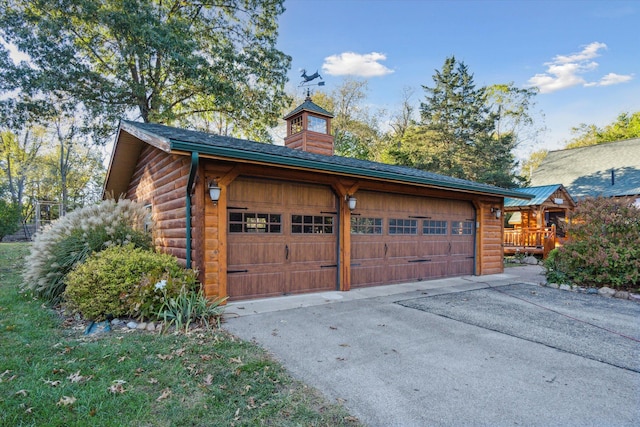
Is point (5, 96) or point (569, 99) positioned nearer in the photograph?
point (5, 96)

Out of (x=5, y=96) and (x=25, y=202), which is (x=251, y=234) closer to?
(x=5, y=96)

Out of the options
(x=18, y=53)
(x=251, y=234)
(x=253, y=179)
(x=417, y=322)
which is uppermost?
(x=18, y=53)

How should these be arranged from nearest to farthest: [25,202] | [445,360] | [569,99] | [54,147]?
[445,360]
[569,99]
[54,147]
[25,202]

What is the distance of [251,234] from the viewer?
567 cm

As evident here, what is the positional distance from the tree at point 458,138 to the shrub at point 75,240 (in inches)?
651

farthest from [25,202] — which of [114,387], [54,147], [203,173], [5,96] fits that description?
[114,387]

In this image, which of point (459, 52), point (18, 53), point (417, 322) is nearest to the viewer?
point (417, 322)

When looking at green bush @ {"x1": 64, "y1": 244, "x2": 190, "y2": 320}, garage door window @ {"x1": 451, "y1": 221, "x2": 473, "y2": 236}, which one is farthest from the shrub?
garage door window @ {"x1": 451, "y1": 221, "x2": 473, "y2": 236}

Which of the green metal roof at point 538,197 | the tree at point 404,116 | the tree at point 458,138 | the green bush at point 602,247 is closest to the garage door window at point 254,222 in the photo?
→ the green bush at point 602,247

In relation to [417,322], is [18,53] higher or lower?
higher

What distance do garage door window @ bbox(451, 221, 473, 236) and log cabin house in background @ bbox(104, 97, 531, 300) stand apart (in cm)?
3

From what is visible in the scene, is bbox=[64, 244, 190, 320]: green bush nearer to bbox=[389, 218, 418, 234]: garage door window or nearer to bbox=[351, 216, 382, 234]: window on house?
bbox=[351, 216, 382, 234]: window on house

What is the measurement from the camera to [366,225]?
23.5 ft

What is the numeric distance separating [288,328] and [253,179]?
2555mm
